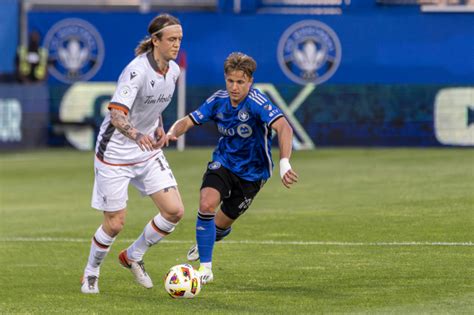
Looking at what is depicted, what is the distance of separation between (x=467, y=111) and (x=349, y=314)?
60.6 ft

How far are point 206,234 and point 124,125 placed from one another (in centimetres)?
131

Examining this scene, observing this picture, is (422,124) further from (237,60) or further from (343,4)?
(237,60)

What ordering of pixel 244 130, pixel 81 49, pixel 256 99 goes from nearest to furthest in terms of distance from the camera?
pixel 256 99 → pixel 244 130 → pixel 81 49

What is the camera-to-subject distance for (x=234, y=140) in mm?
11117

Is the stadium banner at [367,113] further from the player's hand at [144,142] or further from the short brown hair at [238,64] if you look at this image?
the player's hand at [144,142]

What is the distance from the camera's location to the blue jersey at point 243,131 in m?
10.9

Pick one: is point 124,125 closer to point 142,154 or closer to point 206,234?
point 142,154

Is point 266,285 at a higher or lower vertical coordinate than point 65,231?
higher

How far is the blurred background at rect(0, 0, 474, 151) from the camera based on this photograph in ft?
92.0

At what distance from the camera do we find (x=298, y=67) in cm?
2988

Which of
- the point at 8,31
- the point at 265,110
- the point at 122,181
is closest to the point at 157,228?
the point at 122,181

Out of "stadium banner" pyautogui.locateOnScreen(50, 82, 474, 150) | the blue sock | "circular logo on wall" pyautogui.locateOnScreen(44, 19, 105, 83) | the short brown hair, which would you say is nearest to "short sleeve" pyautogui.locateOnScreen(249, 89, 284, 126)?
the short brown hair

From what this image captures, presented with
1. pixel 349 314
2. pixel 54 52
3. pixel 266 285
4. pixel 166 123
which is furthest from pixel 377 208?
pixel 54 52

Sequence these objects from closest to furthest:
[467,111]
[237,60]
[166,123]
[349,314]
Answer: [349,314], [237,60], [467,111], [166,123]
